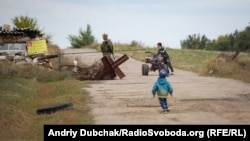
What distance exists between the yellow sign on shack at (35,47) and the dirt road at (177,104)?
29.6ft

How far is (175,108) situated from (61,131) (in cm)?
475

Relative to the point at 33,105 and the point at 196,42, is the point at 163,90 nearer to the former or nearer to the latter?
the point at 33,105

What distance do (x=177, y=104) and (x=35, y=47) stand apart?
15357 millimetres

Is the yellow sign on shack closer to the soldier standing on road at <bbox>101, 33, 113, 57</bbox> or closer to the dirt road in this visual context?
the soldier standing on road at <bbox>101, 33, 113, 57</bbox>

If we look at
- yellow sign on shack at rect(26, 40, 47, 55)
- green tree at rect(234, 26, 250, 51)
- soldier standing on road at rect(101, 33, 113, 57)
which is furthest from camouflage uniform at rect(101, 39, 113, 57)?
green tree at rect(234, 26, 250, 51)

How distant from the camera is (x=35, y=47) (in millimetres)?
27812

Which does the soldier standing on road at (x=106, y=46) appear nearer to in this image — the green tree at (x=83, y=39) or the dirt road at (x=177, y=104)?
the dirt road at (x=177, y=104)

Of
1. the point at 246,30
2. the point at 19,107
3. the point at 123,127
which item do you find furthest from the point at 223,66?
the point at 246,30

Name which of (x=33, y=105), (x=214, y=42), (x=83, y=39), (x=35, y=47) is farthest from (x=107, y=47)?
(x=214, y=42)

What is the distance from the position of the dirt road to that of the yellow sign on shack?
356 inches

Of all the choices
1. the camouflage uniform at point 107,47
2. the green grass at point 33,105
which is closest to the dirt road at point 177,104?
the green grass at point 33,105

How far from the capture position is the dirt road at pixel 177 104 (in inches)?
465

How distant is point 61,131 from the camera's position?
960 centimetres

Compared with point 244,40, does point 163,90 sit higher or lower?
lower
